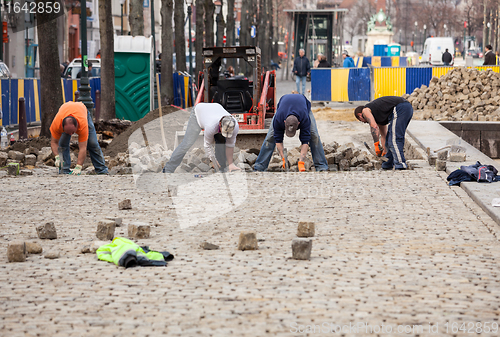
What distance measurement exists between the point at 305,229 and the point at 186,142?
4.94 meters

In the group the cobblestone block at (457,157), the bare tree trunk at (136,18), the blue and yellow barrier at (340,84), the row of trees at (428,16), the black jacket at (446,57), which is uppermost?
the row of trees at (428,16)

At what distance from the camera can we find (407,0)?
116m

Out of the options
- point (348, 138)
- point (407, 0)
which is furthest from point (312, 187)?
point (407, 0)

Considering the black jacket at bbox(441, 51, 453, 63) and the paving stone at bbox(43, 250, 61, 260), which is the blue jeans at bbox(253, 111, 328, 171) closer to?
the paving stone at bbox(43, 250, 61, 260)

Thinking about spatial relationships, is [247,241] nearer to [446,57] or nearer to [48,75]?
Result: [48,75]

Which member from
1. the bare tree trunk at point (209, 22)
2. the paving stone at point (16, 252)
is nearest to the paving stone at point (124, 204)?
the paving stone at point (16, 252)

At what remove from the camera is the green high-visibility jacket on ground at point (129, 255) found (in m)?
5.65

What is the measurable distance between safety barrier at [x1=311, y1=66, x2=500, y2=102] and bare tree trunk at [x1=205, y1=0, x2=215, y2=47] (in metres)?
9.97

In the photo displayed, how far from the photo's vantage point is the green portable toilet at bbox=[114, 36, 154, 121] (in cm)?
1992

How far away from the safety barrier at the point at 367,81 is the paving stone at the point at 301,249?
62.7 ft

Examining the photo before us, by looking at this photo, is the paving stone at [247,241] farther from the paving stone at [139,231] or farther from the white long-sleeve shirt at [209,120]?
the white long-sleeve shirt at [209,120]

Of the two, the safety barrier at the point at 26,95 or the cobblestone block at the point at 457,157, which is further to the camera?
the safety barrier at the point at 26,95

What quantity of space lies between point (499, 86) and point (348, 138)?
7131mm

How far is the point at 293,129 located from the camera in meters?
10.8
